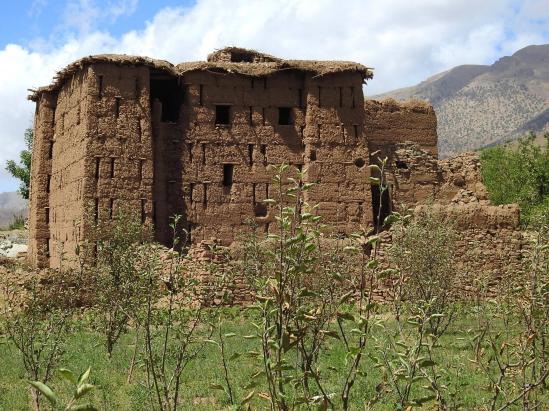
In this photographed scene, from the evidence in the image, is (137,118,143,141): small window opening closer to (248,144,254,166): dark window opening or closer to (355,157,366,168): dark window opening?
(248,144,254,166): dark window opening

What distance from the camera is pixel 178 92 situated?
77.2 feet

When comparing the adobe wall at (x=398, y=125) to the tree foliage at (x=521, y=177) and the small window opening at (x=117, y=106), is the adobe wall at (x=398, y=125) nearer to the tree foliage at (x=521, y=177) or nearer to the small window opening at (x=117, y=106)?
the small window opening at (x=117, y=106)

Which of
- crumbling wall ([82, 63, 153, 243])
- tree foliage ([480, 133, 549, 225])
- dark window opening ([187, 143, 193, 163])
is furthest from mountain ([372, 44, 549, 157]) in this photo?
crumbling wall ([82, 63, 153, 243])

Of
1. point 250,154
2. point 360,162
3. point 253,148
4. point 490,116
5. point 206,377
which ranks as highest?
point 490,116

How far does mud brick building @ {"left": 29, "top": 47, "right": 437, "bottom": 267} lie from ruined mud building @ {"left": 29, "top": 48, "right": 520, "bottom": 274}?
0.03 metres

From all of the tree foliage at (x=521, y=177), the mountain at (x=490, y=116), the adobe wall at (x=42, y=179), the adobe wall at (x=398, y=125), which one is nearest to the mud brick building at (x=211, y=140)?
the adobe wall at (x=398, y=125)

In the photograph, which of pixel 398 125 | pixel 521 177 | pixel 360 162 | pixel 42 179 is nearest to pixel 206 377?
pixel 360 162

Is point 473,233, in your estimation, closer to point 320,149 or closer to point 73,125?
point 320,149

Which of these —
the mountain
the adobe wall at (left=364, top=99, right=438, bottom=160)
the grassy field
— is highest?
the mountain

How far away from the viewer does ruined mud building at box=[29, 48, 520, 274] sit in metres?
21.3

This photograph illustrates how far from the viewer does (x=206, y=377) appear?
471 inches

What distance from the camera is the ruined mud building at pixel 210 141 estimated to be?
21281 mm

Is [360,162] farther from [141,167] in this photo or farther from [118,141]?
[118,141]

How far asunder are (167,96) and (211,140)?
3.29 metres
